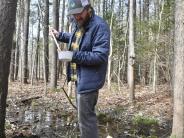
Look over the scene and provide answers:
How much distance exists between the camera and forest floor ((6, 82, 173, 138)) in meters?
8.80

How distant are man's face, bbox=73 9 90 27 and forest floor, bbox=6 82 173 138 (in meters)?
3.27

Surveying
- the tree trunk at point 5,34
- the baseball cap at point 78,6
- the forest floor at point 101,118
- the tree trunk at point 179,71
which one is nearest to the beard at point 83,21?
the baseball cap at point 78,6

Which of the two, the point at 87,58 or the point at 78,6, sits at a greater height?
the point at 78,6

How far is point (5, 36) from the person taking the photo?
6508 mm

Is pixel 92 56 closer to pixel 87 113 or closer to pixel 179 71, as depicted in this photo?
pixel 87 113

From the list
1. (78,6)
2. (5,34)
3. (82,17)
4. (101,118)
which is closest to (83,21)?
(82,17)

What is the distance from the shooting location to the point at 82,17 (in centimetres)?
479

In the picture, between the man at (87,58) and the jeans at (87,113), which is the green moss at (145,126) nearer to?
the jeans at (87,113)

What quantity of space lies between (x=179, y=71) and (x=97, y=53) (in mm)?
4097

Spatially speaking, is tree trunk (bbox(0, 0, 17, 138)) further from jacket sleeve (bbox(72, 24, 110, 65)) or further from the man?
jacket sleeve (bbox(72, 24, 110, 65))

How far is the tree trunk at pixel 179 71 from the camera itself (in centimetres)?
819

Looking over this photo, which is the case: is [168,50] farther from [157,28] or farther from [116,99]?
[116,99]

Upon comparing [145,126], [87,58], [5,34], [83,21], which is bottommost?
[145,126]

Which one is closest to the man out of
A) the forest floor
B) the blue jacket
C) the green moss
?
the blue jacket
